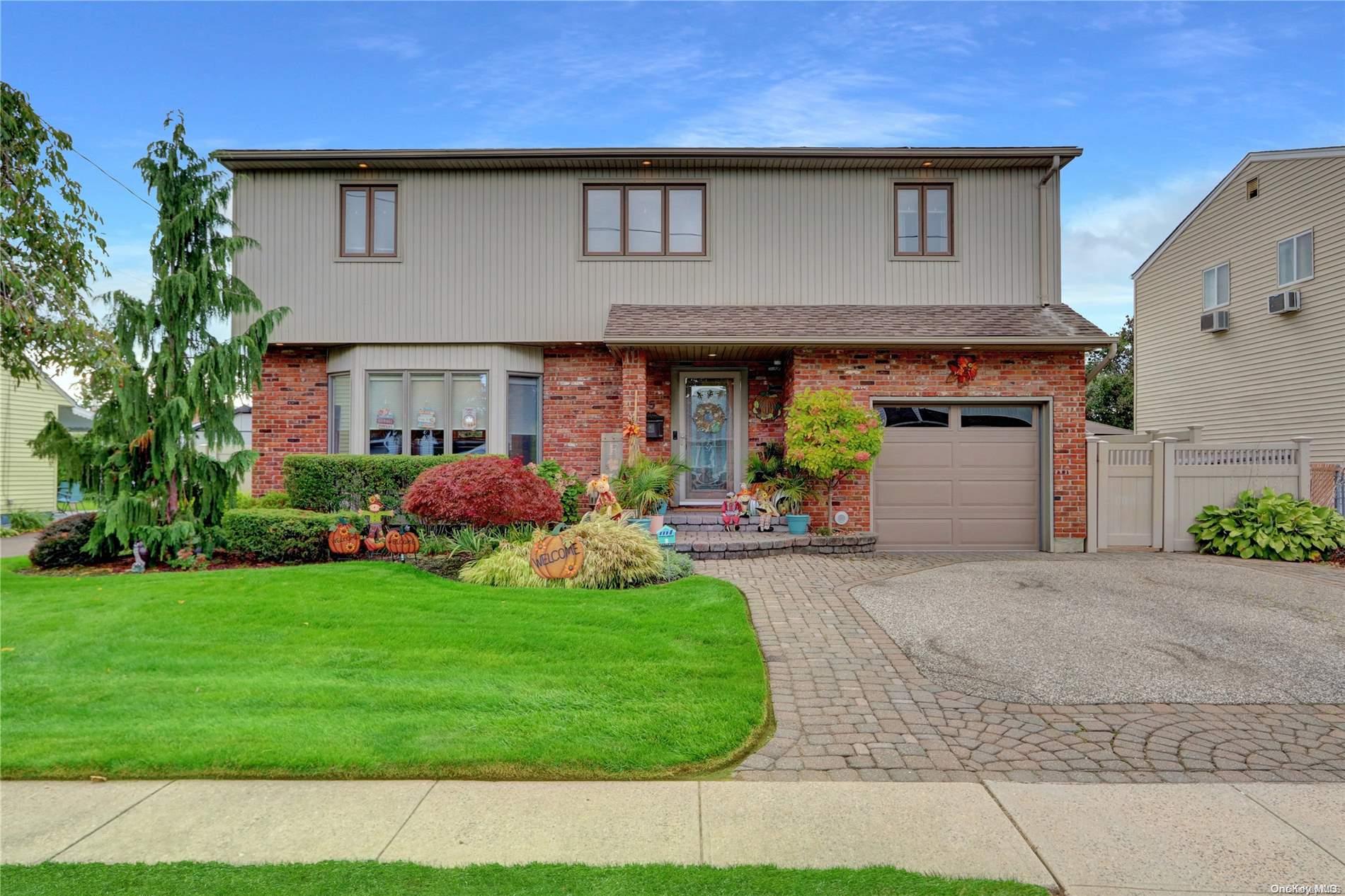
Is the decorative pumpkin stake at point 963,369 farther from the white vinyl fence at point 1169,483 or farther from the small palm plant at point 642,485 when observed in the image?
the small palm plant at point 642,485

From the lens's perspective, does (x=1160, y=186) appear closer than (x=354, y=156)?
No

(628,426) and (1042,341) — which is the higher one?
(1042,341)

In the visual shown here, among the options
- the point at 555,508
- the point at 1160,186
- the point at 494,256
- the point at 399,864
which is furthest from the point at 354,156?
the point at 1160,186

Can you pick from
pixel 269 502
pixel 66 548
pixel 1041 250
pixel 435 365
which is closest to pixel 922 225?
pixel 1041 250

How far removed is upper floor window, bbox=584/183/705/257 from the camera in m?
12.4

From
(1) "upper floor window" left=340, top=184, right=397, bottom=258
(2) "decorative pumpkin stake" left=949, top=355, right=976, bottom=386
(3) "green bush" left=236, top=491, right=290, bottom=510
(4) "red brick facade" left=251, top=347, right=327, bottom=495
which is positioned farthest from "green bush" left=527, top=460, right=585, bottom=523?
(2) "decorative pumpkin stake" left=949, top=355, right=976, bottom=386

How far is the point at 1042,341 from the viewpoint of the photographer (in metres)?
10.7

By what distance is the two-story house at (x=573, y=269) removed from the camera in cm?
1213

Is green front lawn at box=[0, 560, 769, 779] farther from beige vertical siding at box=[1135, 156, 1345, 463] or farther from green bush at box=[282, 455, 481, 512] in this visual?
beige vertical siding at box=[1135, 156, 1345, 463]

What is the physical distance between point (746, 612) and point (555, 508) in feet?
11.4

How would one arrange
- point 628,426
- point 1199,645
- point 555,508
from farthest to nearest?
point 628,426 < point 555,508 < point 1199,645

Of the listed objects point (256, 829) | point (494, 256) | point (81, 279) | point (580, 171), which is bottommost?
point (256, 829)

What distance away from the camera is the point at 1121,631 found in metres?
6.37

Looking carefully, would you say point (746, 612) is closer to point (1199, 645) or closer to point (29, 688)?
point (1199, 645)
